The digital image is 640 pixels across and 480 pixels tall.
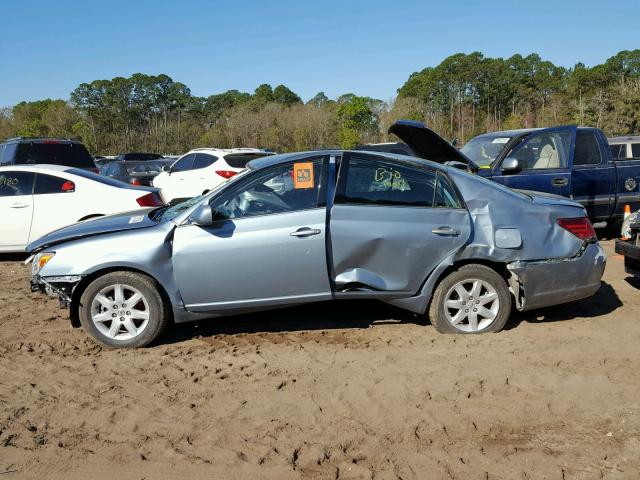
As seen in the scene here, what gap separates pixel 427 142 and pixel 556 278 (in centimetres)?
352

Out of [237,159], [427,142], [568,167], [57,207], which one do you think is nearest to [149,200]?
[57,207]

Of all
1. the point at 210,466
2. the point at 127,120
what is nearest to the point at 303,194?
the point at 210,466

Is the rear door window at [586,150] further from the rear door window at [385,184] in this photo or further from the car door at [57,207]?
the car door at [57,207]

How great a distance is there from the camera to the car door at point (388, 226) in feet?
16.9

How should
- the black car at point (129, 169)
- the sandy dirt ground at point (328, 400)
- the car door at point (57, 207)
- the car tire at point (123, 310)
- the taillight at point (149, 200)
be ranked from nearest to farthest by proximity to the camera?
1. the sandy dirt ground at point (328, 400)
2. the car tire at point (123, 310)
3. the taillight at point (149, 200)
4. the car door at point (57, 207)
5. the black car at point (129, 169)

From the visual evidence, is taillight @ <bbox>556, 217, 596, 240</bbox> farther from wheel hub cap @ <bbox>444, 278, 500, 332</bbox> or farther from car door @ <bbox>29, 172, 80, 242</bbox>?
car door @ <bbox>29, 172, 80, 242</bbox>

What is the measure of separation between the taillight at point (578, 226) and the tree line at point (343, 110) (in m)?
32.7

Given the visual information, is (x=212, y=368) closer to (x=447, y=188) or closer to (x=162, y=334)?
(x=162, y=334)

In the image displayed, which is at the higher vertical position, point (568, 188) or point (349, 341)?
point (568, 188)

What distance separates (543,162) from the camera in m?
9.40

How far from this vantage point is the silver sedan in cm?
507

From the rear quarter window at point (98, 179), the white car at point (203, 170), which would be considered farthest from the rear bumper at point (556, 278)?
the white car at point (203, 170)

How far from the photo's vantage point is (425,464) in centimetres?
337

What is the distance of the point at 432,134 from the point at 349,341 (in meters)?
3.78
